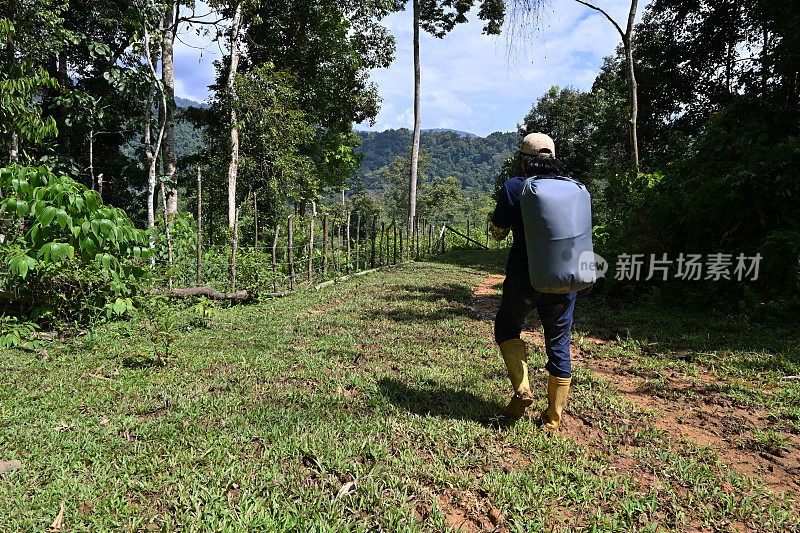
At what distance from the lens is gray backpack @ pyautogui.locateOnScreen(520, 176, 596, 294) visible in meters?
2.41

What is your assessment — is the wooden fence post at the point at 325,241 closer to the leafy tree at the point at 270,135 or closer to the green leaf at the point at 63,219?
the green leaf at the point at 63,219

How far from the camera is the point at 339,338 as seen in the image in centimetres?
520

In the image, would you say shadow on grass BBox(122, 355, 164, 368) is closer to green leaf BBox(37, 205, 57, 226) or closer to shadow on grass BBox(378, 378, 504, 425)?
green leaf BBox(37, 205, 57, 226)

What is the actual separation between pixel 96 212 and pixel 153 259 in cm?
278

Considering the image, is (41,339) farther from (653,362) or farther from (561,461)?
(653,362)

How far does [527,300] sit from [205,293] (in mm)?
5525

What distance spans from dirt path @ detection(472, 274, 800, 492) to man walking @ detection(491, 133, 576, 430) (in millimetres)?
567

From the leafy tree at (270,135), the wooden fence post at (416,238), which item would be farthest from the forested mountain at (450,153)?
the leafy tree at (270,135)

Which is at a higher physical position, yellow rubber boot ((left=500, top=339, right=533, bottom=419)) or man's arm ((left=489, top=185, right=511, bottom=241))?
man's arm ((left=489, top=185, right=511, bottom=241))

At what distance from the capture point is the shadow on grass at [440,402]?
3117mm

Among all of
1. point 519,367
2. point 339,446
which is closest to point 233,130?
point 339,446

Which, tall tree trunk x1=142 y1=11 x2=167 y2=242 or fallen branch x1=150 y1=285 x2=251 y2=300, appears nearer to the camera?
fallen branch x1=150 y1=285 x2=251 y2=300

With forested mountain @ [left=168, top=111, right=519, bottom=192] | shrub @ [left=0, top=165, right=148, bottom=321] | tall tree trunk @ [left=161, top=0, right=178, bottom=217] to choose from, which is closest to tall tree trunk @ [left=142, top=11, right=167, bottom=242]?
tall tree trunk @ [left=161, top=0, right=178, bottom=217]

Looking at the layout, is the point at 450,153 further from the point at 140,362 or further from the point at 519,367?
the point at 519,367
